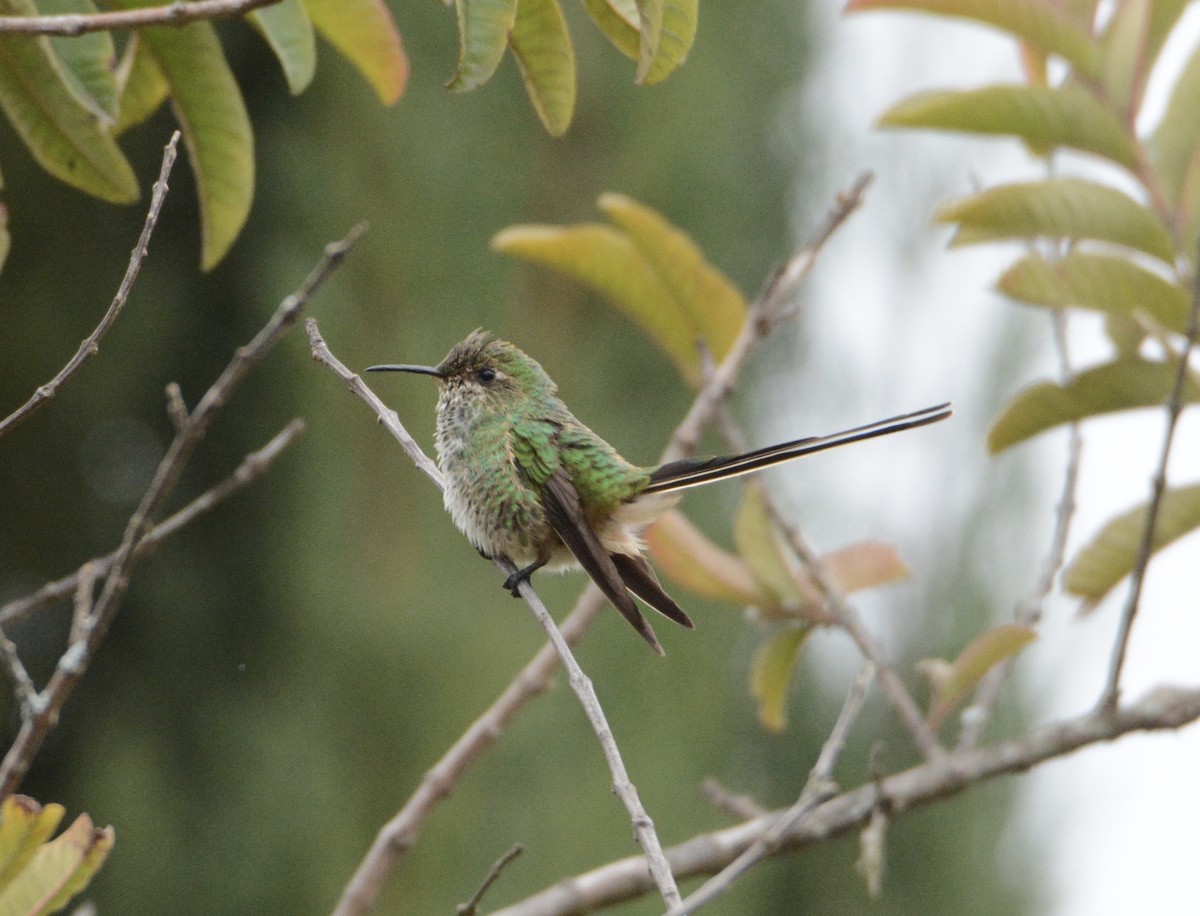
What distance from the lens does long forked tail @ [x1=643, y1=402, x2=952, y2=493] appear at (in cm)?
219

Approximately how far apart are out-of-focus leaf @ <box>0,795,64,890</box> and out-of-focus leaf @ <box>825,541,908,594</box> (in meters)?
2.01

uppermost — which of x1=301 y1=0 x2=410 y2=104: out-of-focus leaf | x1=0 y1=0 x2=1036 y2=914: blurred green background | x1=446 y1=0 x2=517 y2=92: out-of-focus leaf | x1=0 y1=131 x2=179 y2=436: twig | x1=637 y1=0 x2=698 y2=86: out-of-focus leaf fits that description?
x1=301 y1=0 x2=410 y2=104: out-of-focus leaf

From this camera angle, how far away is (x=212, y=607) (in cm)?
661

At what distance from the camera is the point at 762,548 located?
9.84 ft

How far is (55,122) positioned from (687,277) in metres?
1.55

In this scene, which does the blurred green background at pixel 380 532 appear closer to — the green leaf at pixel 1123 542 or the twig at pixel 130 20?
the green leaf at pixel 1123 542

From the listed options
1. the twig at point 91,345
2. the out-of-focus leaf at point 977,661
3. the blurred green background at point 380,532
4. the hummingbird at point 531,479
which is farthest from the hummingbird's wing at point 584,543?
the blurred green background at point 380,532

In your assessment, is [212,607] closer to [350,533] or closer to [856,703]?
[350,533]

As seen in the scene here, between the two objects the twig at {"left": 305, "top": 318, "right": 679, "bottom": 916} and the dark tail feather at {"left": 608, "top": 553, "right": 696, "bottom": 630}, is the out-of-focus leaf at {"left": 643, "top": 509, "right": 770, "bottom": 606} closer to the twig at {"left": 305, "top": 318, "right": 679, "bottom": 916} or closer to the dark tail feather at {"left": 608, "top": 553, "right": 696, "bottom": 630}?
the dark tail feather at {"left": 608, "top": 553, "right": 696, "bottom": 630}

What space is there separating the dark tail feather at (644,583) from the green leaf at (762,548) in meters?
0.22

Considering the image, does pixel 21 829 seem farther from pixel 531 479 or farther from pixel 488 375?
pixel 488 375

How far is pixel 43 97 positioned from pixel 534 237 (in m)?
1.28

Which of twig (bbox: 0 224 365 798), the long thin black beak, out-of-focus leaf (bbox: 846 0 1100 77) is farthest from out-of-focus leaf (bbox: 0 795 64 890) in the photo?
out-of-focus leaf (bbox: 846 0 1100 77)

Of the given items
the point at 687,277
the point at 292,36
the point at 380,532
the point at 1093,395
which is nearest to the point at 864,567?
the point at 1093,395
